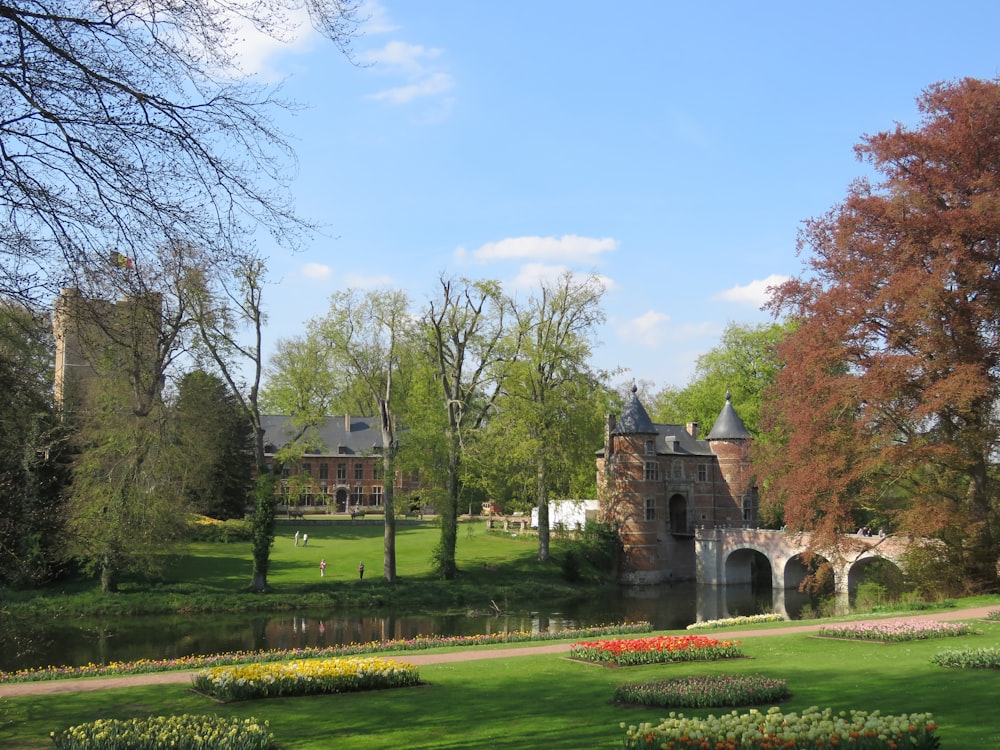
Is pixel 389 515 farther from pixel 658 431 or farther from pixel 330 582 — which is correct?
pixel 658 431

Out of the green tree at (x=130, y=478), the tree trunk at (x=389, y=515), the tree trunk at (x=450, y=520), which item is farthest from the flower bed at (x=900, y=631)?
the tree trunk at (x=450, y=520)

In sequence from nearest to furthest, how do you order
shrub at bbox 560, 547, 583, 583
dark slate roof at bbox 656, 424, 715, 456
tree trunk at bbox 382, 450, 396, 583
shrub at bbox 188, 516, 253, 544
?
tree trunk at bbox 382, 450, 396, 583 < shrub at bbox 560, 547, 583, 583 < shrub at bbox 188, 516, 253, 544 < dark slate roof at bbox 656, 424, 715, 456

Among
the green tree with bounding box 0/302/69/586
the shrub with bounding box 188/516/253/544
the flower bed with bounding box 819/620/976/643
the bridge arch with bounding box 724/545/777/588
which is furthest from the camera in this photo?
the bridge arch with bounding box 724/545/777/588

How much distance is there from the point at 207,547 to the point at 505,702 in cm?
3532

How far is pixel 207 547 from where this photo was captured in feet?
143

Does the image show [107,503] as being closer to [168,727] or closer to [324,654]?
[324,654]

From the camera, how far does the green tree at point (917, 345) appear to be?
24.1 meters

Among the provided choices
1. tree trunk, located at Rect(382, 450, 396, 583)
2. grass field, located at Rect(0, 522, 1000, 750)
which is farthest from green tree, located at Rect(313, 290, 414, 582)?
grass field, located at Rect(0, 522, 1000, 750)

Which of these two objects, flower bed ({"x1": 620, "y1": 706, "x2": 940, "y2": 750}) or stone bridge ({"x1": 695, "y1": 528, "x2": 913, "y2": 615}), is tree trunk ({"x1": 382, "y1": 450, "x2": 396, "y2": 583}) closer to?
stone bridge ({"x1": 695, "y1": 528, "x2": 913, "y2": 615})

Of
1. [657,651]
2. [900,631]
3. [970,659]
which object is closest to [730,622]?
[900,631]

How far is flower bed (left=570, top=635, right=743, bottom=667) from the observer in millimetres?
14547

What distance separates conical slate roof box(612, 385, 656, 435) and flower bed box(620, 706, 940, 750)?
133ft

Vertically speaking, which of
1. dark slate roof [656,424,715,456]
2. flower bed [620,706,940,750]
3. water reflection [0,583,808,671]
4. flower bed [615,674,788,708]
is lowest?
water reflection [0,583,808,671]

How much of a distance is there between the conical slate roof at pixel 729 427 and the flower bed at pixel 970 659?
40267mm
